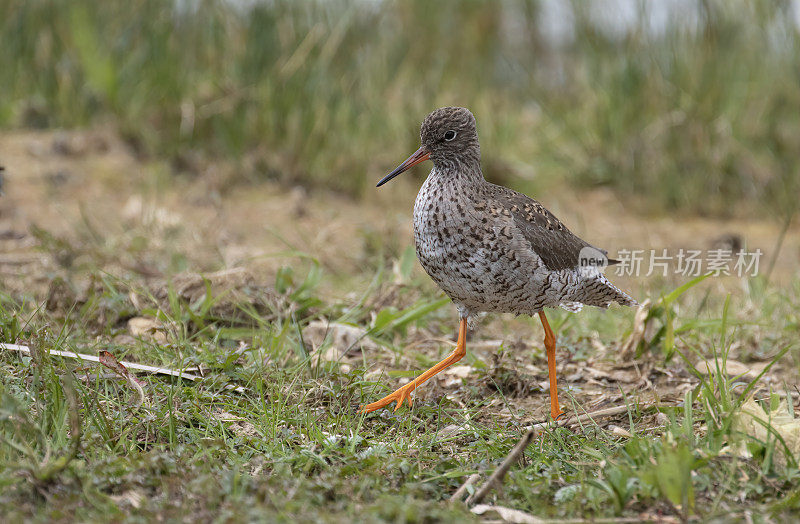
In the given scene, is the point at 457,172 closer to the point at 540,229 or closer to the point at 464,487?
the point at 540,229

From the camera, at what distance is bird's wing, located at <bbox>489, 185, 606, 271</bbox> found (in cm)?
413

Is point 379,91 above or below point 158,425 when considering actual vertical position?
above

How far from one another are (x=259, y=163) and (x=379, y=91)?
1.57 m

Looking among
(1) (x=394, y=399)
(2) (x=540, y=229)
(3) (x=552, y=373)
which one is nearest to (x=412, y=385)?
(1) (x=394, y=399)

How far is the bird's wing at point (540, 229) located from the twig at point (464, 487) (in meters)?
1.24

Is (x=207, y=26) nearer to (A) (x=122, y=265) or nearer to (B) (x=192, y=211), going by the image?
(B) (x=192, y=211)

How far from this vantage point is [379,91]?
28.6 feet

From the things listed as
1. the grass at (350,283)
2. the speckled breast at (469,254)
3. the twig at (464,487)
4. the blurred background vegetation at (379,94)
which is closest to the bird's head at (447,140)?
the speckled breast at (469,254)

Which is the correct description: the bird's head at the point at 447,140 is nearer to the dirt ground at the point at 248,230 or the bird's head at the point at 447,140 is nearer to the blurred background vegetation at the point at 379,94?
the dirt ground at the point at 248,230

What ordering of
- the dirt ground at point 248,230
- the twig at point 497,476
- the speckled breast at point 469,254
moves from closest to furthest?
1. the twig at point 497,476
2. the speckled breast at point 469,254
3. the dirt ground at point 248,230

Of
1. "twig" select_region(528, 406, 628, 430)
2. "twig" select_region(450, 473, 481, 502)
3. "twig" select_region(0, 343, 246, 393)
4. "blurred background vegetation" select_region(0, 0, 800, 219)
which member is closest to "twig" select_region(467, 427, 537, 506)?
"twig" select_region(450, 473, 481, 502)

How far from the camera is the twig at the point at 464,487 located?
3.16 meters

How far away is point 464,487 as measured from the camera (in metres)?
3.20

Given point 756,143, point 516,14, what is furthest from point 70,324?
point 516,14
